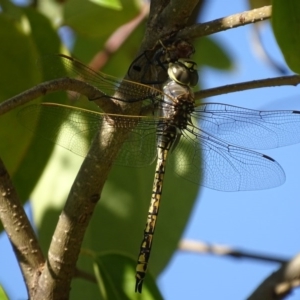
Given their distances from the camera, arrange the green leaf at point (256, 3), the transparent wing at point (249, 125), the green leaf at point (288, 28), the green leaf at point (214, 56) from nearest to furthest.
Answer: the green leaf at point (288, 28) < the transparent wing at point (249, 125) < the green leaf at point (256, 3) < the green leaf at point (214, 56)

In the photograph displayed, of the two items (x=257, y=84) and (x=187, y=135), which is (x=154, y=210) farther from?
(x=257, y=84)

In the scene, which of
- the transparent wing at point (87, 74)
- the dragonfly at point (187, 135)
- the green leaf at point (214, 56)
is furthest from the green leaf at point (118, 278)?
the green leaf at point (214, 56)

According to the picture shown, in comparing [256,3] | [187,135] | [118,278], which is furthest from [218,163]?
[256,3]

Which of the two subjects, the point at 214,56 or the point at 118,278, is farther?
the point at 214,56

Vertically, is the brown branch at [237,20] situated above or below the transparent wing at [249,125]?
below

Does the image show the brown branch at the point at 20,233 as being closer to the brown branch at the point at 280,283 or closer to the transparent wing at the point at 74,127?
the transparent wing at the point at 74,127

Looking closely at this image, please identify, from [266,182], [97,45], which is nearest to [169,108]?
[266,182]

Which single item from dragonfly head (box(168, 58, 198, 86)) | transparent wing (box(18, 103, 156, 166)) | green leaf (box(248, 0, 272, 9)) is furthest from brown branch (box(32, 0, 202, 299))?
green leaf (box(248, 0, 272, 9))

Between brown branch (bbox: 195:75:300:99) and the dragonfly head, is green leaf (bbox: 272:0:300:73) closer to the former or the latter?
brown branch (bbox: 195:75:300:99)
